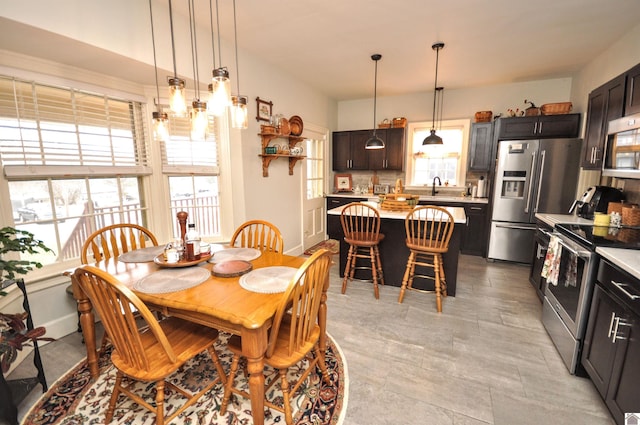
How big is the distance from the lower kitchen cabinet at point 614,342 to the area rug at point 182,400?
1.41m

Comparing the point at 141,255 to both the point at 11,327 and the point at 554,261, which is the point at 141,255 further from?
the point at 554,261

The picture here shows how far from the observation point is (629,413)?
137cm

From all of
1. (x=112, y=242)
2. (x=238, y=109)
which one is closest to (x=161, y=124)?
(x=238, y=109)

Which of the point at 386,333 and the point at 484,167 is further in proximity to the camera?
the point at 484,167

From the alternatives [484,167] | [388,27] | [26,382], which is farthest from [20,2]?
[484,167]

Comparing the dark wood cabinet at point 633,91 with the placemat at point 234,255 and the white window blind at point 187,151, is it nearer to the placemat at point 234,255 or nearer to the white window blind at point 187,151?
the placemat at point 234,255

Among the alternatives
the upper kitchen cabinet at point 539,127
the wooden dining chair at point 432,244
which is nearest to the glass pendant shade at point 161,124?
the wooden dining chair at point 432,244

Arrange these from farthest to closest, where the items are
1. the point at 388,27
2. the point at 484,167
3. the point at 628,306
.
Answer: the point at 484,167 → the point at 388,27 → the point at 628,306

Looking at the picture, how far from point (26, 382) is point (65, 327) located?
762 millimetres

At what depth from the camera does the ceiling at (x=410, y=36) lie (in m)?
2.27

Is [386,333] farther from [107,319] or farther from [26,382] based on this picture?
[26,382]

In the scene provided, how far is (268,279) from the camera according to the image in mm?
1625

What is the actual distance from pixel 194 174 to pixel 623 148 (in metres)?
3.81

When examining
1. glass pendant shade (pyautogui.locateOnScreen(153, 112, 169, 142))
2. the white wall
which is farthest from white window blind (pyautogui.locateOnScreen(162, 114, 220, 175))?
the white wall
